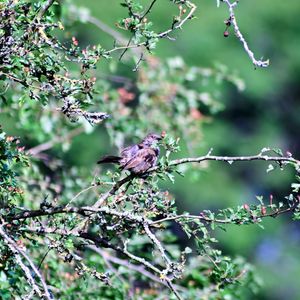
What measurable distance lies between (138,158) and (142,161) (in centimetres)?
5

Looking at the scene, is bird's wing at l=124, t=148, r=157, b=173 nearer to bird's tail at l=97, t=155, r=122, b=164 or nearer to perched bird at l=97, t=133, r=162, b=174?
perched bird at l=97, t=133, r=162, b=174

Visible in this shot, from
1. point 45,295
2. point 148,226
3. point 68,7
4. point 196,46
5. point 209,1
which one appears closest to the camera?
point 45,295

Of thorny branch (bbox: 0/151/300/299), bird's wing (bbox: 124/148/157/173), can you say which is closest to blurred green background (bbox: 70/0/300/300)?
bird's wing (bbox: 124/148/157/173)

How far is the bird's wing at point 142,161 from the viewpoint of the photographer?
4.96 m

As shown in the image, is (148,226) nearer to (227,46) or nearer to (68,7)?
(68,7)

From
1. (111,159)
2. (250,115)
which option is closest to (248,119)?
(250,115)

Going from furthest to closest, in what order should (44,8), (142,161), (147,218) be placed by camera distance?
(142,161), (44,8), (147,218)

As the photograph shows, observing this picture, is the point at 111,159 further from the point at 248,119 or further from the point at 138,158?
the point at 248,119

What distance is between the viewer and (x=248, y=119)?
22078 mm

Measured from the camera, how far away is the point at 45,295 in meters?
4.09

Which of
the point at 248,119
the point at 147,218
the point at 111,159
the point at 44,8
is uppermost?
the point at 248,119

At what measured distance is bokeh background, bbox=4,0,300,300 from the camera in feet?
62.1

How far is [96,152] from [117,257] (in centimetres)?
1158

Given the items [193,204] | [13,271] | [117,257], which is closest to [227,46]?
[193,204]
